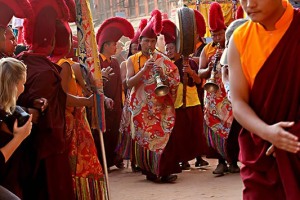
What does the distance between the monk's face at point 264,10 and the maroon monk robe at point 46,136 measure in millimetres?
2068

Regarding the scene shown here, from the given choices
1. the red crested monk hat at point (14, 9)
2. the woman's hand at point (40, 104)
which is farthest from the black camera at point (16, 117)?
the red crested monk hat at point (14, 9)

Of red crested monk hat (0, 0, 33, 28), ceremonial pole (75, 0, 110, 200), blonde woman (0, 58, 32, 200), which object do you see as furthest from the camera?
ceremonial pole (75, 0, 110, 200)

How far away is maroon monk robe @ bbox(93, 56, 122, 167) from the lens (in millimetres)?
9227

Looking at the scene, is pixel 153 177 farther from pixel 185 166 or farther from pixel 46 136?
pixel 46 136

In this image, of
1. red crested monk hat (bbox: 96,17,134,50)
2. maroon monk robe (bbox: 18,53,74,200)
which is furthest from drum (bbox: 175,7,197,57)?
maroon monk robe (bbox: 18,53,74,200)

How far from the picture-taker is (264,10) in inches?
132

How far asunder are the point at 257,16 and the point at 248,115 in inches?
20.3

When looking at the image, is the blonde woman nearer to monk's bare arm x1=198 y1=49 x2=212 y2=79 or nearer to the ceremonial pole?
the ceremonial pole

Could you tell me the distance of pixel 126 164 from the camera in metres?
10.4

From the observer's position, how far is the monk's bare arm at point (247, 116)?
317 cm

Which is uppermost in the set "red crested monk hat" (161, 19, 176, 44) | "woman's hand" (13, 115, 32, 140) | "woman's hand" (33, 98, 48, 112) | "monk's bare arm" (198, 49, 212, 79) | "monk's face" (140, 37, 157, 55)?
"red crested monk hat" (161, 19, 176, 44)

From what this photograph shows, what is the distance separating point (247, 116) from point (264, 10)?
1.82 feet

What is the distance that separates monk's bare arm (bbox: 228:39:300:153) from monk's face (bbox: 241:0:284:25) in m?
0.21

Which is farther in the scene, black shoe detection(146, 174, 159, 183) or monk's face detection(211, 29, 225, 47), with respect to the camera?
black shoe detection(146, 174, 159, 183)
